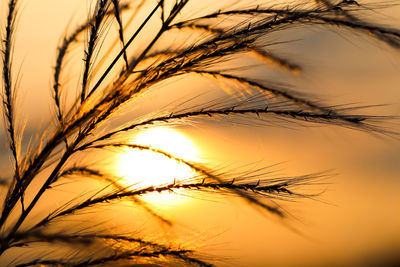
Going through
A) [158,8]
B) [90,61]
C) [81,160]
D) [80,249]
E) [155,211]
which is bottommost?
[80,249]

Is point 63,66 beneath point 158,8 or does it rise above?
beneath

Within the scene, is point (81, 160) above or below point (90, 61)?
below

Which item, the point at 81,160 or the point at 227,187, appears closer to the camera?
the point at 227,187

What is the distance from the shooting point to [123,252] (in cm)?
79

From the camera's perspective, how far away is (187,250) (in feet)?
2.55

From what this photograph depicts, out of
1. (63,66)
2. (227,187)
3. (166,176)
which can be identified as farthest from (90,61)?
(227,187)

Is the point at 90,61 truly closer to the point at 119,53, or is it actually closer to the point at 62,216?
the point at 119,53

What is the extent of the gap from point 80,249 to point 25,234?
0.11m

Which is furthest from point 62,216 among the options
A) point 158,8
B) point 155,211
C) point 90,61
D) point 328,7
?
point 328,7

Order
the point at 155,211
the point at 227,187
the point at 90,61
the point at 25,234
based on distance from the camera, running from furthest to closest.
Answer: the point at 155,211 → the point at 90,61 → the point at 227,187 → the point at 25,234

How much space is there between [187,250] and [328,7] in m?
0.60

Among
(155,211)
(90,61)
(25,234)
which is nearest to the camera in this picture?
(25,234)

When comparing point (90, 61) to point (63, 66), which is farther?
point (63, 66)

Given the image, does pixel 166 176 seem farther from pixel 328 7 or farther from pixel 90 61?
pixel 328 7
